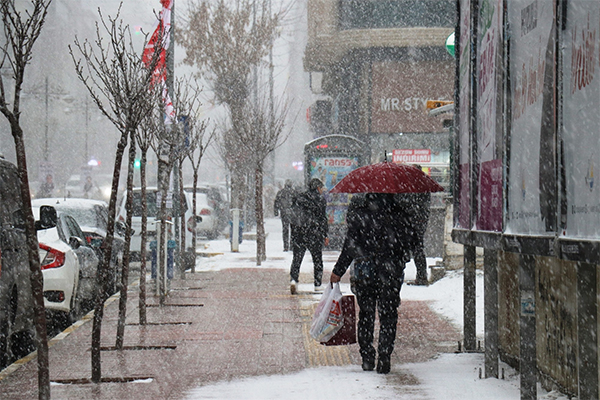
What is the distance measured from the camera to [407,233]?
25.0 feet

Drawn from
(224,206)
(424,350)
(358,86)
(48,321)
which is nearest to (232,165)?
(224,206)

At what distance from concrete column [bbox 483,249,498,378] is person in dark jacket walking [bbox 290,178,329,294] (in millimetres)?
6332

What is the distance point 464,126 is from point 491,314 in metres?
1.60

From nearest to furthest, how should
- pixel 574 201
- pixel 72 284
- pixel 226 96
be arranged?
pixel 574 201
pixel 72 284
pixel 226 96

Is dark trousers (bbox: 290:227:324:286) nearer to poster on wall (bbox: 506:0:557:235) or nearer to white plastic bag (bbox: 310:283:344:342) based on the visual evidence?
white plastic bag (bbox: 310:283:344:342)

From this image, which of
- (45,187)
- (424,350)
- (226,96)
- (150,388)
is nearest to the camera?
(150,388)

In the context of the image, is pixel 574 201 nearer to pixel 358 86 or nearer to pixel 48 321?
pixel 48 321

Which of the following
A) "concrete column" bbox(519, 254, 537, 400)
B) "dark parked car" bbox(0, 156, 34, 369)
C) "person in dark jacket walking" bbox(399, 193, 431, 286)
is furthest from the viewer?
"person in dark jacket walking" bbox(399, 193, 431, 286)

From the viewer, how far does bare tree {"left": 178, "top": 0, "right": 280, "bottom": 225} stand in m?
33.7

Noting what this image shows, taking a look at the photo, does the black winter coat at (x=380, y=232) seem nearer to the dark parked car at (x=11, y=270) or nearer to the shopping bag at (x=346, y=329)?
the shopping bag at (x=346, y=329)

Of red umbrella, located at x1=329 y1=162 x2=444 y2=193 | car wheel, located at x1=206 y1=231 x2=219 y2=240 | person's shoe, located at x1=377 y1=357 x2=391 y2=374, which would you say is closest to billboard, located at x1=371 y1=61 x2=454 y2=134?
car wheel, located at x1=206 y1=231 x2=219 y2=240

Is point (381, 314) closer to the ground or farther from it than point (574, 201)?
closer to the ground

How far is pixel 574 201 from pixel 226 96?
29.4 metres

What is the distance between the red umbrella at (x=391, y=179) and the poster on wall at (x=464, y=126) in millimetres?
669
